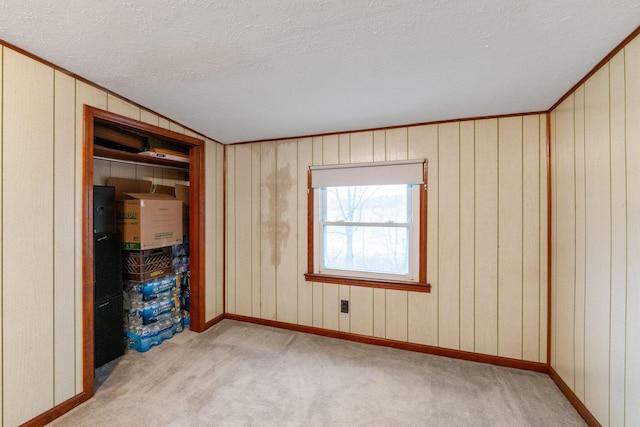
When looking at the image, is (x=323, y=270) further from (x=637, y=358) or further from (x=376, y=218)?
(x=637, y=358)

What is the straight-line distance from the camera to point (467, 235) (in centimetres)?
242

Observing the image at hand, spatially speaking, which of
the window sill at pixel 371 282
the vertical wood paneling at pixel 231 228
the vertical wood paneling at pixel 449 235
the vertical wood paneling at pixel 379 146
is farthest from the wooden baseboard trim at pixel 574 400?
the vertical wood paneling at pixel 231 228

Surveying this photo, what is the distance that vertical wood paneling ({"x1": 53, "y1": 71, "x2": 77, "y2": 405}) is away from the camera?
171 cm

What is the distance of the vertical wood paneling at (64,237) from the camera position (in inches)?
67.3

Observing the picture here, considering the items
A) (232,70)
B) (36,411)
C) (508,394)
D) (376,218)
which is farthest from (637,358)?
(36,411)

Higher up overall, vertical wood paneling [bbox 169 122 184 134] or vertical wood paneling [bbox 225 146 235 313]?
vertical wood paneling [bbox 169 122 184 134]

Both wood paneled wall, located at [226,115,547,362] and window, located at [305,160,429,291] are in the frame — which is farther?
window, located at [305,160,429,291]

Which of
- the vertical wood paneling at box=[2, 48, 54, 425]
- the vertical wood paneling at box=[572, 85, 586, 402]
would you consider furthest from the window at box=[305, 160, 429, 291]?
the vertical wood paneling at box=[2, 48, 54, 425]

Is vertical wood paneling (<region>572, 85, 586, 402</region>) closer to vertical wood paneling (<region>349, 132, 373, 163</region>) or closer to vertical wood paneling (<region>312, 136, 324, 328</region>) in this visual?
vertical wood paneling (<region>349, 132, 373, 163</region>)

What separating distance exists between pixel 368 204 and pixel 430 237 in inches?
25.4

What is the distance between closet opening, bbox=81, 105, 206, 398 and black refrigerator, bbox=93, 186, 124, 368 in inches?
11.3

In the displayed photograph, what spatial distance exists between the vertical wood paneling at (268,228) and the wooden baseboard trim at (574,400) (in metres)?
2.46

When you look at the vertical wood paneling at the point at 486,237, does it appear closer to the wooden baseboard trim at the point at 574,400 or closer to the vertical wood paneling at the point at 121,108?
the wooden baseboard trim at the point at 574,400

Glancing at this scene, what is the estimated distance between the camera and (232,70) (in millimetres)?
1654
